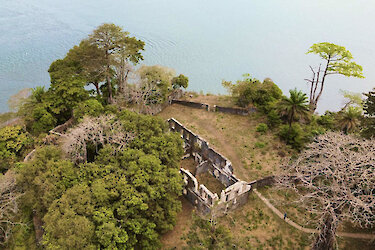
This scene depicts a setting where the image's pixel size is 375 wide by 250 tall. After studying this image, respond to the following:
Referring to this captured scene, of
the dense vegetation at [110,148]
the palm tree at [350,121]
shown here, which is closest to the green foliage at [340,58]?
the dense vegetation at [110,148]

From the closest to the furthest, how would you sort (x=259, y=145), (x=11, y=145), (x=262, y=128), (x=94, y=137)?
(x=94, y=137), (x=11, y=145), (x=259, y=145), (x=262, y=128)

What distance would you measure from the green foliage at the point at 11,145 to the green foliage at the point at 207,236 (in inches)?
821

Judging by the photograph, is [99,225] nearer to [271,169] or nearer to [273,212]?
[273,212]

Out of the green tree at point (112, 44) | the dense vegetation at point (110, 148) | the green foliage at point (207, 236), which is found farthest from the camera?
the green tree at point (112, 44)

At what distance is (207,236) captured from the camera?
2358 cm

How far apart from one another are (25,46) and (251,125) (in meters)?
54.3

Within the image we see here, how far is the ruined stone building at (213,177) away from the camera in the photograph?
2569cm

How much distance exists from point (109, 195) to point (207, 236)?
8659 mm

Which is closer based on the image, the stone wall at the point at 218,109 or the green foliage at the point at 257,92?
the green foliage at the point at 257,92

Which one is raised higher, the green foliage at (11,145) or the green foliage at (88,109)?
the green foliage at (88,109)

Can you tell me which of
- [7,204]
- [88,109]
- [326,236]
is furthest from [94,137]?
[326,236]

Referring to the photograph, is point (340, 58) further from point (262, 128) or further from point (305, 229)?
point (305, 229)

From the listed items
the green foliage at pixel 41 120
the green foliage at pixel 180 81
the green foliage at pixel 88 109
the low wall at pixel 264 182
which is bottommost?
the low wall at pixel 264 182

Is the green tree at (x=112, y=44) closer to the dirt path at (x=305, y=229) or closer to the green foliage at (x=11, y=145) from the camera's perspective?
the green foliage at (x=11, y=145)
